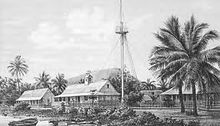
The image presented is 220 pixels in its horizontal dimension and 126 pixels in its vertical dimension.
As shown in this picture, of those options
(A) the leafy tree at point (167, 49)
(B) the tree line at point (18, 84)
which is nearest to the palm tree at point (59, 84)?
(B) the tree line at point (18, 84)

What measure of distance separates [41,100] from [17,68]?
24996 mm

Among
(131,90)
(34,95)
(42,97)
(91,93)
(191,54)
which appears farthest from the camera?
(34,95)

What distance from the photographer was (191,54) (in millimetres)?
28281

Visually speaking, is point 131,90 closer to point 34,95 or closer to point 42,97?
point 42,97

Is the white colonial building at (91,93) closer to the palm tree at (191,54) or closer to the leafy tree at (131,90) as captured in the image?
the leafy tree at (131,90)

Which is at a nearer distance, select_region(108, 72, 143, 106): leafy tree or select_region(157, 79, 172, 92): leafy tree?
select_region(157, 79, 172, 92): leafy tree

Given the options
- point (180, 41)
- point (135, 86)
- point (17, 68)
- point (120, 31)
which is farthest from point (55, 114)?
point (17, 68)

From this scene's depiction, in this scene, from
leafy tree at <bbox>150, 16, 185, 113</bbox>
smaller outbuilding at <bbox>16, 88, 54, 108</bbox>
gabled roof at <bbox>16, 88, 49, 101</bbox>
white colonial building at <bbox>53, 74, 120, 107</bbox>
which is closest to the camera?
leafy tree at <bbox>150, 16, 185, 113</bbox>

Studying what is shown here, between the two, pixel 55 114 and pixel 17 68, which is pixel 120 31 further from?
pixel 17 68

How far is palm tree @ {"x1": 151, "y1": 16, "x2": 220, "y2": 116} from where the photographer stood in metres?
26.5

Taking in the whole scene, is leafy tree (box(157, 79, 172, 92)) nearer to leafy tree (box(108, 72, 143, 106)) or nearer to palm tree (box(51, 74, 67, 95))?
leafy tree (box(108, 72, 143, 106))

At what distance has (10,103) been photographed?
8969cm

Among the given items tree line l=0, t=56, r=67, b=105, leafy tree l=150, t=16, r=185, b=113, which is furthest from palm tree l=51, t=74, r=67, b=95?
leafy tree l=150, t=16, r=185, b=113

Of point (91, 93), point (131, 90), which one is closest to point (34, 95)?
point (131, 90)
